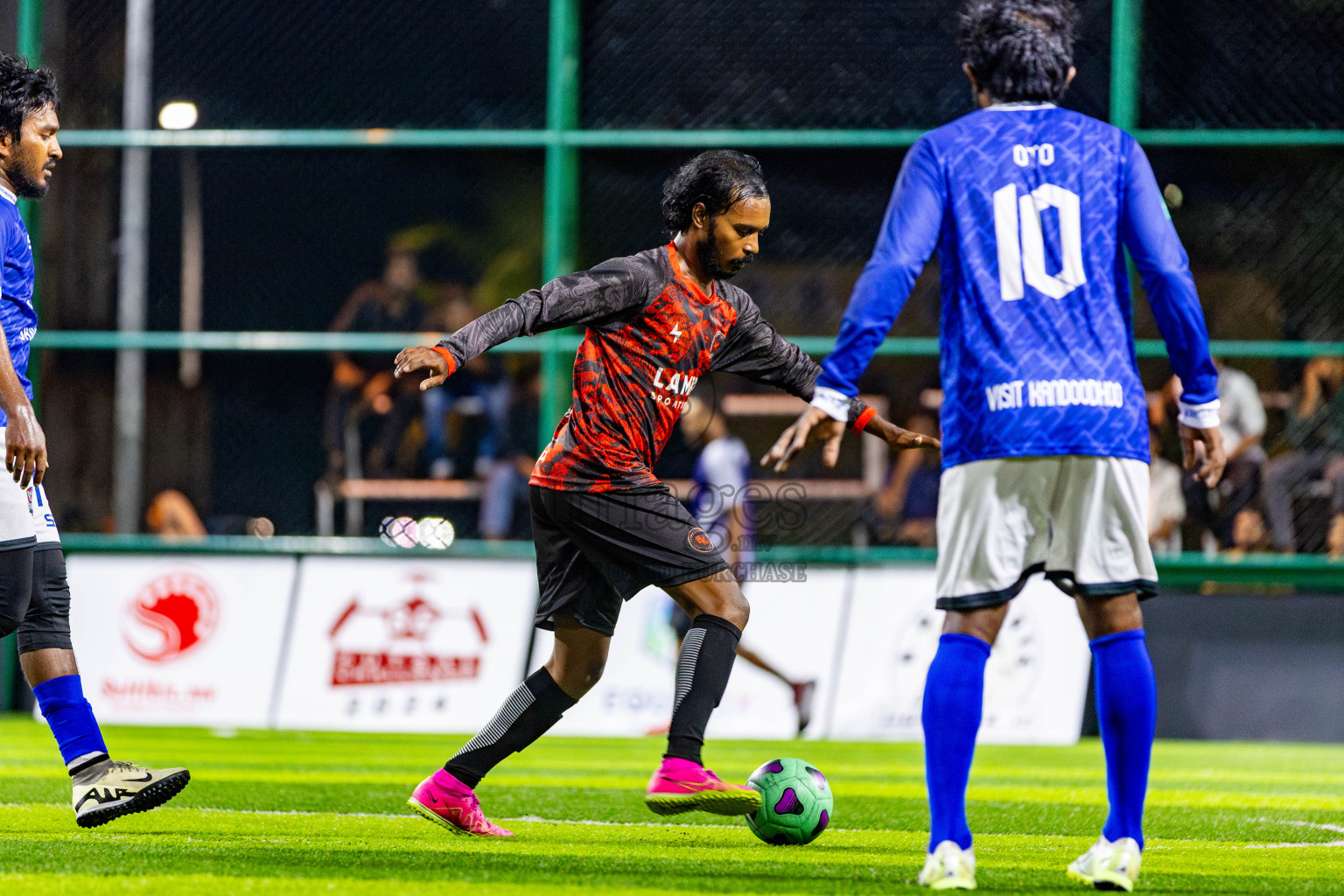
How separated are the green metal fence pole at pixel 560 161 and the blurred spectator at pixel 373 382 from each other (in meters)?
1.14

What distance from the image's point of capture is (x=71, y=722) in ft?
16.7

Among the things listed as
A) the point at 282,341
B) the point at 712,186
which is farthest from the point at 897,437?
the point at 282,341

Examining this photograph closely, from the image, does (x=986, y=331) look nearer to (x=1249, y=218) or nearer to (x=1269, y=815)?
(x=1269, y=815)

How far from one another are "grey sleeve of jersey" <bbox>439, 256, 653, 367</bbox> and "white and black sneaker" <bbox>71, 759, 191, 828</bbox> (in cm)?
162

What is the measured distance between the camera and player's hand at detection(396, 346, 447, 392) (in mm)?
4223

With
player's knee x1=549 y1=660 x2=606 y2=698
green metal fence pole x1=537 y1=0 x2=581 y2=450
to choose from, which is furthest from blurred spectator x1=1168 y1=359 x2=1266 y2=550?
player's knee x1=549 y1=660 x2=606 y2=698

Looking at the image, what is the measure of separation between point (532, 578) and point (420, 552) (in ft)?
3.52

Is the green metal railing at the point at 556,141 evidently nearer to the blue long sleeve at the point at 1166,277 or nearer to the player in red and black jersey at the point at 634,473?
the player in red and black jersey at the point at 634,473

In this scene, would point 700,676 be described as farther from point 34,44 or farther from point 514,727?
point 34,44

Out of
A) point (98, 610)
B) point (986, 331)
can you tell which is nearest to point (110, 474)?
point (98, 610)

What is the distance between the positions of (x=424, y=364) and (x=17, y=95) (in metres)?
1.89

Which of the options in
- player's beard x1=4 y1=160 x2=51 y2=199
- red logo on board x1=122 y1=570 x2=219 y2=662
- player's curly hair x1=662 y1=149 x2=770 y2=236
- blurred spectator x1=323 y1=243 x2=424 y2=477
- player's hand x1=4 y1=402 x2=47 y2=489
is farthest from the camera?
blurred spectator x1=323 y1=243 x2=424 y2=477

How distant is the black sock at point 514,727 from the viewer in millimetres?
5102

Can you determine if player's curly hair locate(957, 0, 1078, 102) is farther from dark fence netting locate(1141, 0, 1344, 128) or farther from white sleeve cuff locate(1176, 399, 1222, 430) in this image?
dark fence netting locate(1141, 0, 1344, 128)
